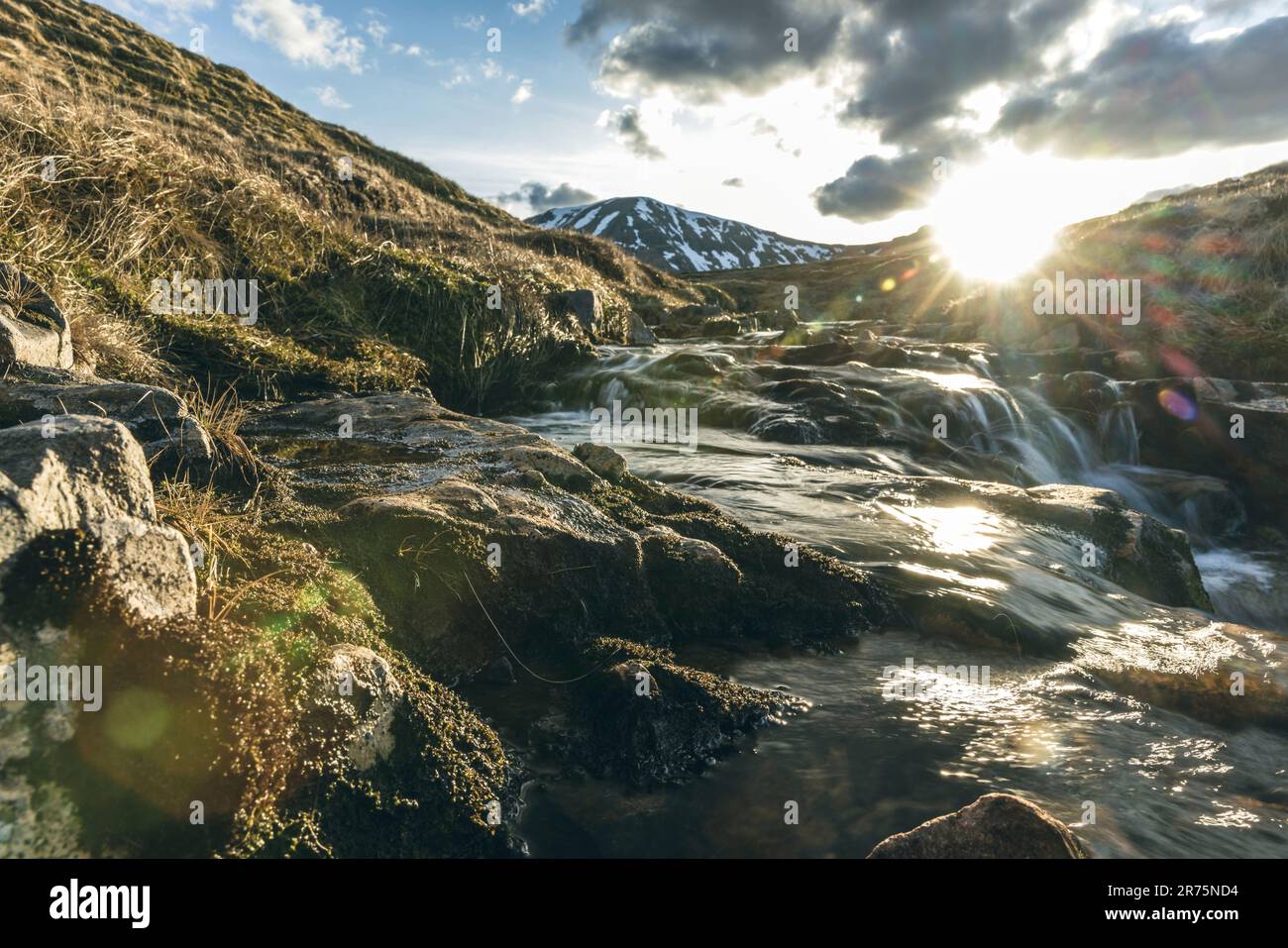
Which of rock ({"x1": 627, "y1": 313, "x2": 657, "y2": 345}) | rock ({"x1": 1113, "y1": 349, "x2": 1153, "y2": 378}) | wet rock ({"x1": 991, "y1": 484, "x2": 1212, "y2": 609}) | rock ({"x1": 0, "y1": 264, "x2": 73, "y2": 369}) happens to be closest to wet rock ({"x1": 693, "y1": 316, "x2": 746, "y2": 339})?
rock ({"x1": 627, "y1": 313, "x2": 657, "y2": 345})

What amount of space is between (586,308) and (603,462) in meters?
13.3

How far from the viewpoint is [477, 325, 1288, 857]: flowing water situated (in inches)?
128

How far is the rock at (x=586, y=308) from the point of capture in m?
18.1

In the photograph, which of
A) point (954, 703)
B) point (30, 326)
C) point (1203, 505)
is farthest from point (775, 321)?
point (30, 326)

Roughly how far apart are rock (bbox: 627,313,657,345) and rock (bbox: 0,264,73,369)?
16.3 m

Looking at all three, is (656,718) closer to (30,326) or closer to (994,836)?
(994,836)

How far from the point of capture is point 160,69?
39438 mm

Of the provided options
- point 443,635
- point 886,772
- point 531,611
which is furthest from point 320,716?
point 886,772

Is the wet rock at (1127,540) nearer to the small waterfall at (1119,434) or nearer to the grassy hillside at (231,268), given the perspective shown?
the small waterfall at (1119,434)

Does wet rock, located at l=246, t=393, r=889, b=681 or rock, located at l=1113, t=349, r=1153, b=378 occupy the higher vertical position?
rock, located at l=1113, t=349, r=1153, b=378

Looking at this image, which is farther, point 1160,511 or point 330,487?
point 1160,511

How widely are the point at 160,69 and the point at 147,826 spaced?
50511 millimetres

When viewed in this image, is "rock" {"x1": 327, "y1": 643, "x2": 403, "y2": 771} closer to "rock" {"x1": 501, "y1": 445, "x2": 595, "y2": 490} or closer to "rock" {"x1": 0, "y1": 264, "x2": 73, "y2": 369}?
"rock" {"x1": 501, "y1": 445, "x2": 595, "y2": 490}
